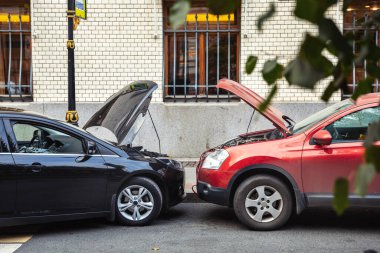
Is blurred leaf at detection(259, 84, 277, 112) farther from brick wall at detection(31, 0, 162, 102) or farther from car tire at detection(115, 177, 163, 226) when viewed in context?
brick wall at detection(31, 0, 162, 102)

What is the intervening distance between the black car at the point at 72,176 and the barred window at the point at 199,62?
484 centimetres

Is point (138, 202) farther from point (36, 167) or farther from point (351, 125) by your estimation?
point (351, 125)

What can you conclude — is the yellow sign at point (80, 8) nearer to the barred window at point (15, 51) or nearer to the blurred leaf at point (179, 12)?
the barred window at point (15, 51)

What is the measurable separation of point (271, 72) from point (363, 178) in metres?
0.43

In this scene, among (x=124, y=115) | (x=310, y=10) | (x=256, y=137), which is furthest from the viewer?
(x=124, y=115)

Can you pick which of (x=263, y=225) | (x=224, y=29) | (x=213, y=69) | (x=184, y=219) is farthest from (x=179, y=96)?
(x=263, y=225)

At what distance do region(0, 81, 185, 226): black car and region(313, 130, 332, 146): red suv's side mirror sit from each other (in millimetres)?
1820

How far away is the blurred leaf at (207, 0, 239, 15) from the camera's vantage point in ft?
4.86

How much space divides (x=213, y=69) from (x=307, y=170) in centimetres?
582

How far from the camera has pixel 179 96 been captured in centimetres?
1170

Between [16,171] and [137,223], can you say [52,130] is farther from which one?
[137,223]

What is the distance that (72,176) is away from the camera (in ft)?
20.1

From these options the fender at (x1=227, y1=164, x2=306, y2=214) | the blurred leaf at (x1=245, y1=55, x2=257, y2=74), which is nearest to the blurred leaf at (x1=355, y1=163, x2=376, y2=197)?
the blurred leaf at (x1=245, y1=55, x2=257, y2=74)

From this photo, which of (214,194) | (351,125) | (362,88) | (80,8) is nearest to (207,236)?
(214,194)
